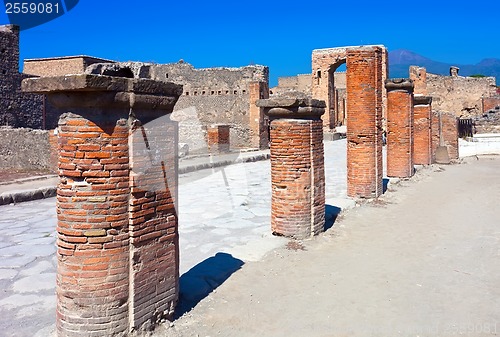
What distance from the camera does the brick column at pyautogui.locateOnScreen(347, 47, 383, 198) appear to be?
9500 millimetres

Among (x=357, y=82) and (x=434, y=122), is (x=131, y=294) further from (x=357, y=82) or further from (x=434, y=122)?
(x=434, y=122)

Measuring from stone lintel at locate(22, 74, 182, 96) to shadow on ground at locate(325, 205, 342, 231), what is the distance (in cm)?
480

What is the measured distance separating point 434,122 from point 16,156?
→ 50.9ft

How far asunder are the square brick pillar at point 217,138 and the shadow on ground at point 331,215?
11544 mm

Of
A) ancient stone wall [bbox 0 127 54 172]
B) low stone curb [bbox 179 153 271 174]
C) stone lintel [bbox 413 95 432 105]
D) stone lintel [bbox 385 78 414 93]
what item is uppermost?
stone lintel [bbox 385 78 414 93]

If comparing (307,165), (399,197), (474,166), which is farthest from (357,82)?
(474,166)

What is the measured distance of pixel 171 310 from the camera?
150 inches

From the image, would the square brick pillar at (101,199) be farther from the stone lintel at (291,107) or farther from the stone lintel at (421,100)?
the stone lintel at (421,100)

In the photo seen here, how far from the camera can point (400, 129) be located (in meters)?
13.0

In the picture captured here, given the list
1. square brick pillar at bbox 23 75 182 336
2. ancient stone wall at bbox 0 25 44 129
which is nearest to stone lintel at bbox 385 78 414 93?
square brick pillar at bbox 23 75 182 336

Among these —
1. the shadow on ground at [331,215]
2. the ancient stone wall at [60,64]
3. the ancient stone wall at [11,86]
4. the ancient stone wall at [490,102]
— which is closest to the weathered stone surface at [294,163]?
the shadow on ground at [331,215]

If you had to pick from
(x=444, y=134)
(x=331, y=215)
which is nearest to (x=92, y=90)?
(x=331, y=215)

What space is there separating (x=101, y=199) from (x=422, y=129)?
13907mm

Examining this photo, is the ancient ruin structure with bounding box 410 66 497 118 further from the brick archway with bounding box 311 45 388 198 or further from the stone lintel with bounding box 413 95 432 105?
the brick archway with bounding box 311 45 388 198
